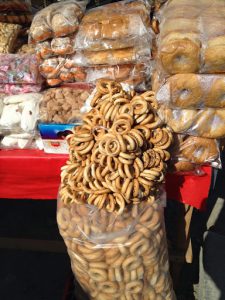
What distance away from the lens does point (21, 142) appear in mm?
1706

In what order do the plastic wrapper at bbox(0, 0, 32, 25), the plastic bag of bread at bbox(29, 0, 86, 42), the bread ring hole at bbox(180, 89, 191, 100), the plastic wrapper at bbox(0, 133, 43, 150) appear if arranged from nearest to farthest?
1. the bread ring hole at bbox(180, 89, 191, 100)
2. the plastic wrapper at bbox(0, 133, 43, 150)
3. the plastic bag of bread at bbox(29, 0, 86, 42)
4. the plastic wrapper at bbox(0, 0, 32, 25)

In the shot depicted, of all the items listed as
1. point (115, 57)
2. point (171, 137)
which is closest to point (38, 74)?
point (115, 57)

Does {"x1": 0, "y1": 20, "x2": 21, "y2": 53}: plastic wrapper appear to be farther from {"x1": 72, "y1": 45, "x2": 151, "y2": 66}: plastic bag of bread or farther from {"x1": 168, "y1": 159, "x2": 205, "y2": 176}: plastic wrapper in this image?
{"x1": 168, "y1": 159, "x2": 205, "y2": 176}: plastic wrapper

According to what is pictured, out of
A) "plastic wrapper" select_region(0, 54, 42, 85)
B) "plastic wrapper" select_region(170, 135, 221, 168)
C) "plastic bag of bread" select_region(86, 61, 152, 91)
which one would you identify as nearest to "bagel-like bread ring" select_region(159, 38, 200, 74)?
"plastic wrapper" select_region(170, 135, 221, 168)

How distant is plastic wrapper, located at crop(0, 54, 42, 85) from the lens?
1869 mm

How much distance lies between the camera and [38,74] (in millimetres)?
1902

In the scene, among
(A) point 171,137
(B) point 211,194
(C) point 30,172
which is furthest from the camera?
(B) point 211,194

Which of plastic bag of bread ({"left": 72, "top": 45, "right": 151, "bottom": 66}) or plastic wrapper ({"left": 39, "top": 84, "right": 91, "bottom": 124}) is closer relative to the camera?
plastic wrapper ({"left": 39, "top": 84, "right": 91, "bottom": 124})

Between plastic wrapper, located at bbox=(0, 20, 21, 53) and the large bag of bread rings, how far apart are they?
1.17 metres

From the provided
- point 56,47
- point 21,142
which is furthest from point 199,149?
point 56,47

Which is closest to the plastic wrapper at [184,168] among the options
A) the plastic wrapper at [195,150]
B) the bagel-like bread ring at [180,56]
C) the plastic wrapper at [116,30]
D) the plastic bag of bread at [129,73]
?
the plastic wrapper at [195,150]

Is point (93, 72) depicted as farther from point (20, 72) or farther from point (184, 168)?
point (184, 168)

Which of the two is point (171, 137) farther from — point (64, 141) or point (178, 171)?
point (64, 141)

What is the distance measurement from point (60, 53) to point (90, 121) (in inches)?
25.9
